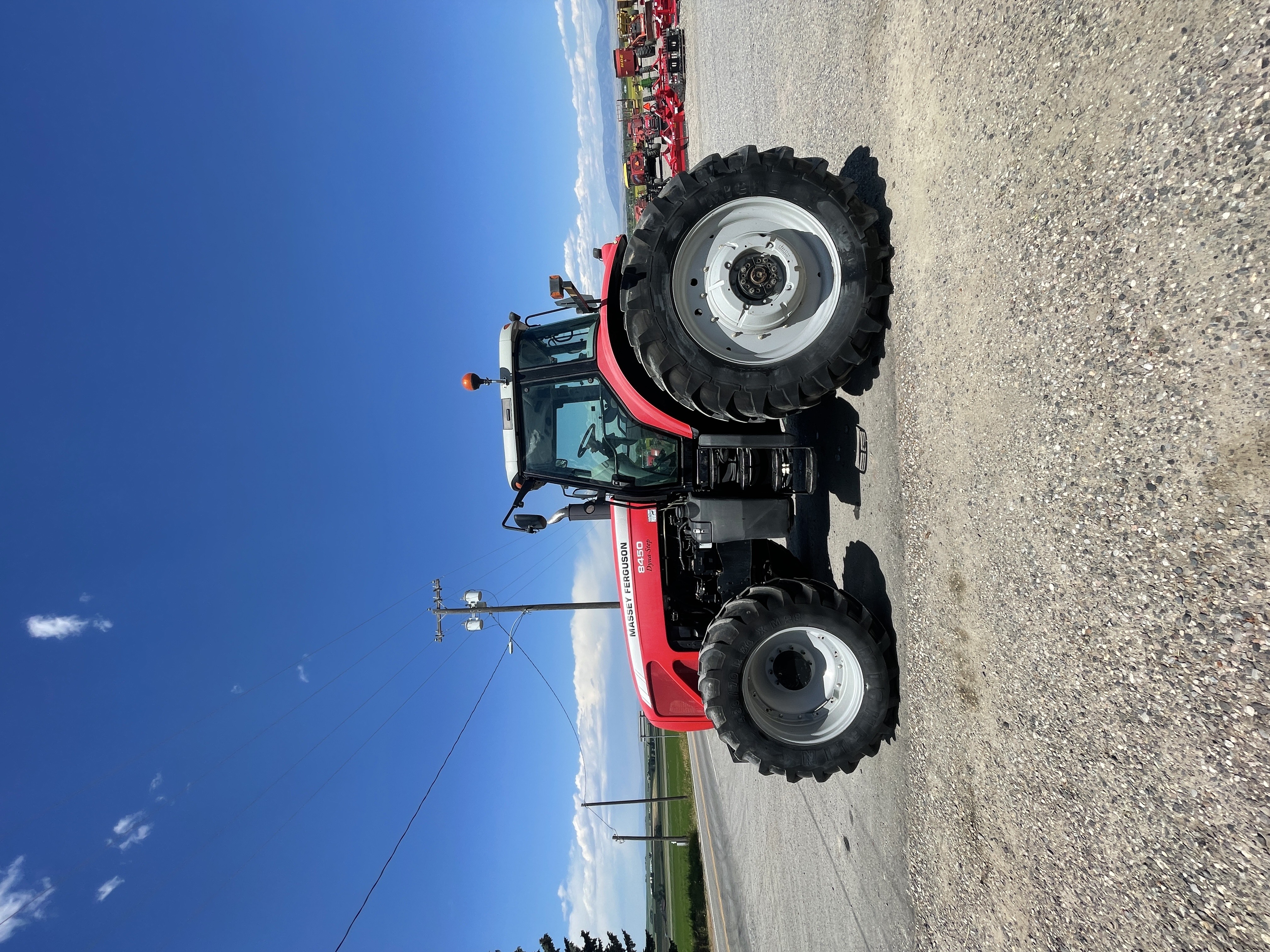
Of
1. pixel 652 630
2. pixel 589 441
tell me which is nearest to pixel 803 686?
pixel 652 630

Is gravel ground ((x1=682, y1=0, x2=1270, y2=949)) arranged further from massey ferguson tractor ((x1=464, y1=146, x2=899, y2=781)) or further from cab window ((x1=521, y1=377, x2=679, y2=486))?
cab window ((x1=521, y1=377, x2=679, y2=486))

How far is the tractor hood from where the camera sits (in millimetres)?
4660

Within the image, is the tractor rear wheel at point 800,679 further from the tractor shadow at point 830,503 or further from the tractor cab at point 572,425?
the tractor cab at point 572,425

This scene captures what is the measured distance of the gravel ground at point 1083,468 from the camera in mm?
2221

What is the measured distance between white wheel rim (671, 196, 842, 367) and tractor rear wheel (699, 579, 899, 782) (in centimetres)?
179

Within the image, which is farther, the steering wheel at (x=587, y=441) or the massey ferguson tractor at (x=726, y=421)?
the steering wheel at (x=587, y=441)

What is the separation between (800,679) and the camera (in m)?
4.65

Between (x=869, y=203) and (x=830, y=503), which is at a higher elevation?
(x=869, y=203)

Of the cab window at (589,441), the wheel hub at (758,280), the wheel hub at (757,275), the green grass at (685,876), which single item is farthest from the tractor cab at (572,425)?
the green grass at (685,876)

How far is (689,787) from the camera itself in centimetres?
2453

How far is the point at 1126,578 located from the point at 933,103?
3058 mm

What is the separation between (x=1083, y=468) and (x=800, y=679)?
2577mm

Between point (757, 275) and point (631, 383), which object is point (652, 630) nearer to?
point (631, 383)

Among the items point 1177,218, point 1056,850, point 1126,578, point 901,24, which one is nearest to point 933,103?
point 901,24
